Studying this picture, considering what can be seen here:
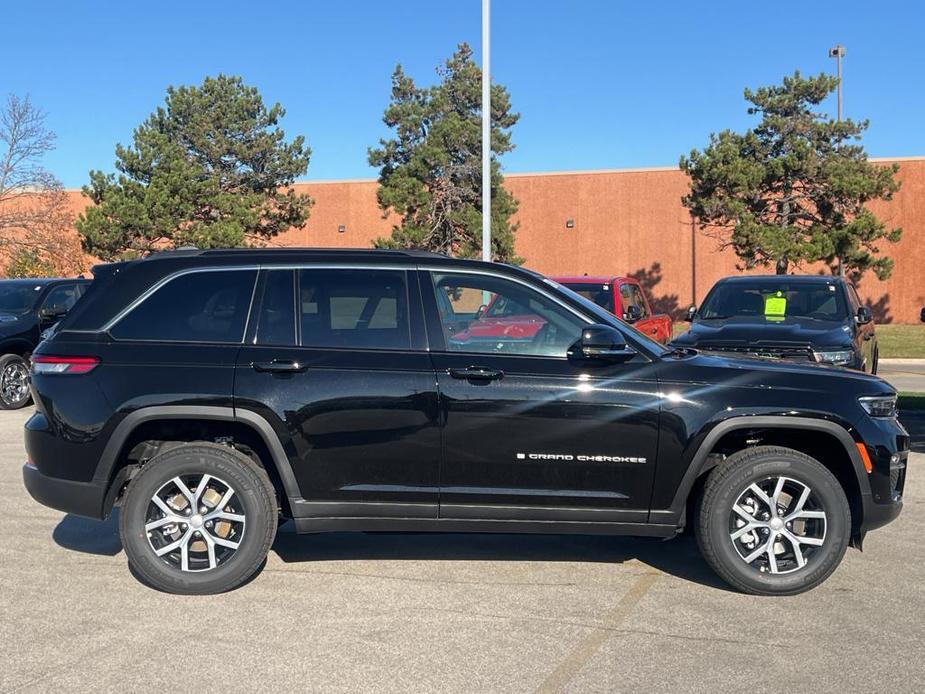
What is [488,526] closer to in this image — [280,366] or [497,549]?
[497,549]

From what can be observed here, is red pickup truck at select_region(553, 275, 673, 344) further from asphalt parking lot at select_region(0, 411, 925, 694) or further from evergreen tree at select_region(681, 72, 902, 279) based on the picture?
evergreen tree at select_region(681, 72, 902, 279)

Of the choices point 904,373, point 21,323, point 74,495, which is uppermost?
point 21,323

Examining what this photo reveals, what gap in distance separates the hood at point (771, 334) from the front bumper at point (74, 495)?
6.48m

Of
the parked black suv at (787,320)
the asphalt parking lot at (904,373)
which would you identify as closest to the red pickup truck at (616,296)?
the parked black suv at (787,320)

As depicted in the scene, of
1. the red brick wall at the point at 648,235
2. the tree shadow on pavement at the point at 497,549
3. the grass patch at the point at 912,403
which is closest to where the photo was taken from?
the tree shadow on pavement at the point at 497,549

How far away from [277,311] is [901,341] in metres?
28.3

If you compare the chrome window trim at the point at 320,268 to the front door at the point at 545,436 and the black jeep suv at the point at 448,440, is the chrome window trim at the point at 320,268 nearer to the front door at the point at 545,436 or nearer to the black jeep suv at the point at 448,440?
the black jeep suv at the point at 448,440

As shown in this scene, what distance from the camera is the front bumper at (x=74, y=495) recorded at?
5.62 metres

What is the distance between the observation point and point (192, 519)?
5.62m

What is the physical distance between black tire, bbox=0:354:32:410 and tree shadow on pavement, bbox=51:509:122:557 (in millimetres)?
7154

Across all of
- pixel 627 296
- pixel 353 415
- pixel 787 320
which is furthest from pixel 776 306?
pixel 353 415

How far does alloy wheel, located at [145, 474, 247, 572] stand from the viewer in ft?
18.4

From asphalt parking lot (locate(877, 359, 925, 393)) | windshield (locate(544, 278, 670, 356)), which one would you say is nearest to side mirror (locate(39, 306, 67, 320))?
windshield (locate(544, 278, 670, 356))

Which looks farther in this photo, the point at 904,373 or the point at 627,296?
the point at 904,373
